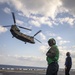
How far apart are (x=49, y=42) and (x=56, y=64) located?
85 centimetres

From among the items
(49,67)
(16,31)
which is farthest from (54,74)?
(16,31)

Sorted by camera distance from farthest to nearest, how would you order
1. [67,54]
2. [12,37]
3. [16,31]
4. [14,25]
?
[14,25] → [16,31] → [12,37] → [67,54]

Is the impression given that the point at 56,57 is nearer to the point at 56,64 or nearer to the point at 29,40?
the point at 56,64

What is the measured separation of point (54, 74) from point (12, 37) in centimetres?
3736

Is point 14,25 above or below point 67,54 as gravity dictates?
above

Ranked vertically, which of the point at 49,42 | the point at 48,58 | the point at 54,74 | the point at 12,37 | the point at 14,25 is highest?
the point at 14,25

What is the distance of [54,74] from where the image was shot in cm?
845

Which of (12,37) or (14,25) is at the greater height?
(14,25)

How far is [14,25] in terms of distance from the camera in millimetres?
54469

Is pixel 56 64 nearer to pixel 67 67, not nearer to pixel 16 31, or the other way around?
pixel 67 67

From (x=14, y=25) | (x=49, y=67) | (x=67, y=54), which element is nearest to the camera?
(x=49, y=67)

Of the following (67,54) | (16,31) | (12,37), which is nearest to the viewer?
(67,54)

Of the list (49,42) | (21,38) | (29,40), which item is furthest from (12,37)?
(49,42)

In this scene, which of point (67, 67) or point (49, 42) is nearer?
point (49, 42)
